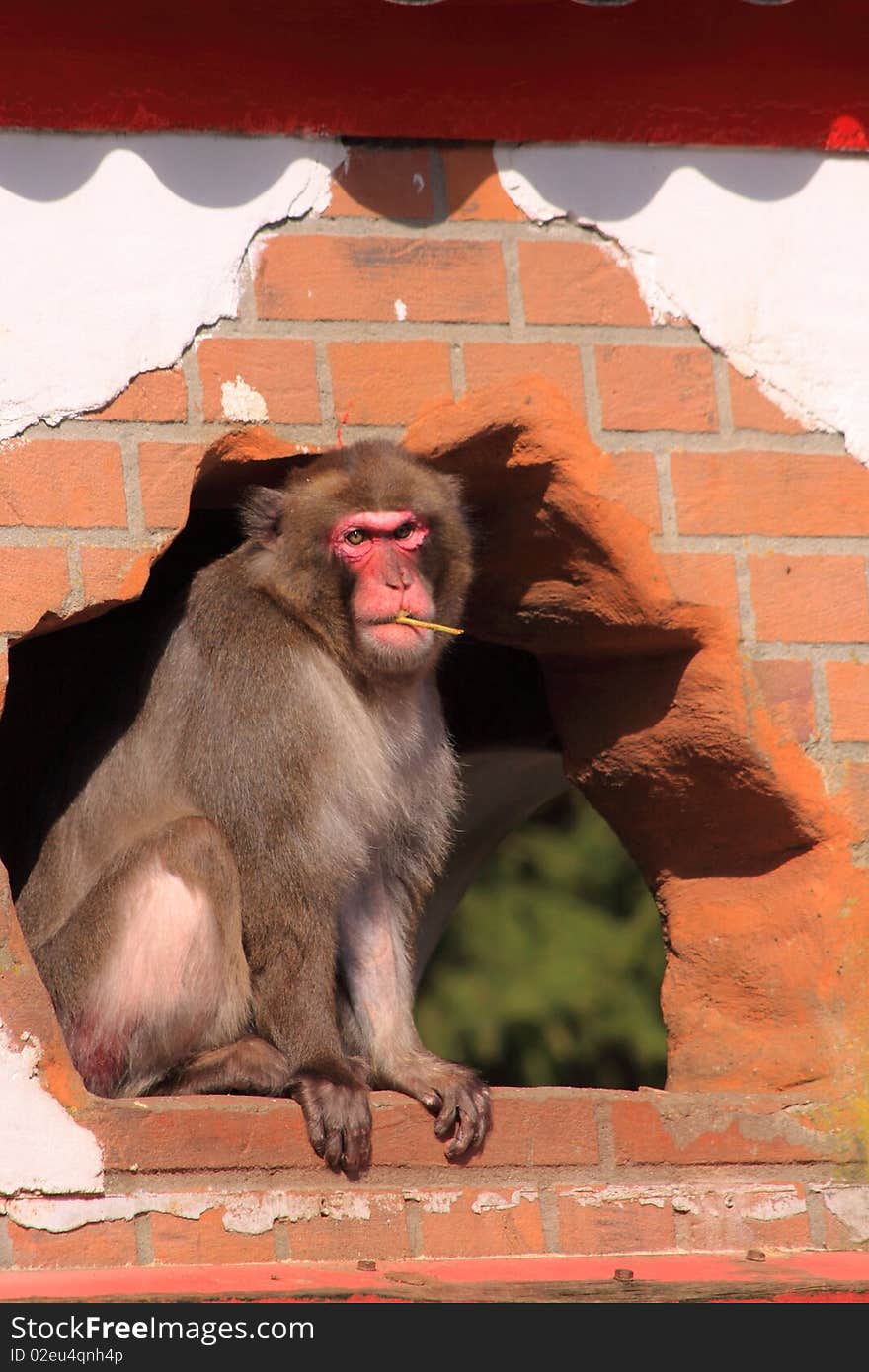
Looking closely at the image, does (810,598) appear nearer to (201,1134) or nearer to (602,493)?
(602,493)

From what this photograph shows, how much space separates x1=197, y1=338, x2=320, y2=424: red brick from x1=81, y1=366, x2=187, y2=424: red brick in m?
0.05

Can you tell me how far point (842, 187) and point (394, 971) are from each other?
5.87ft

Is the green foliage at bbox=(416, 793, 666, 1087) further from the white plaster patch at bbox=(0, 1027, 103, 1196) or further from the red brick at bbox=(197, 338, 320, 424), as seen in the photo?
the white plaster patch at bbox=(0, 1027, 103, 1196)

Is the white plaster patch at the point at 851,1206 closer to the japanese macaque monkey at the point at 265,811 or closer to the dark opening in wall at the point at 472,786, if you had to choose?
the japanese macaque monkey at the point at 265,811

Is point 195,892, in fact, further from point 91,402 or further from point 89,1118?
point 91,402

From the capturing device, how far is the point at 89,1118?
11.6 ft

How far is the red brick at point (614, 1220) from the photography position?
12.5 ft

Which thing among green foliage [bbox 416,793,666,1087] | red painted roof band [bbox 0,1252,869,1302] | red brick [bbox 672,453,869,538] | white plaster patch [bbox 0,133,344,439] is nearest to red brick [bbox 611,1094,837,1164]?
red painted roof band [bbox 0,1252,869,1302]

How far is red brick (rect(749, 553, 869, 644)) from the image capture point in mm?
4070

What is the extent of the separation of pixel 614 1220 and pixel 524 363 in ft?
5.05

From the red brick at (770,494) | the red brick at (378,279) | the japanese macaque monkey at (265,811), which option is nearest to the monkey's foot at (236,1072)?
the japanese macaque monkey at (265,811)

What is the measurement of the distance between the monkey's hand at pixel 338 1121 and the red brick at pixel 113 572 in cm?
90

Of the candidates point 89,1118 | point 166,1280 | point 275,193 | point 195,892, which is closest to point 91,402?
point 275,193

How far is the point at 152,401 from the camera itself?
378 centimetres
